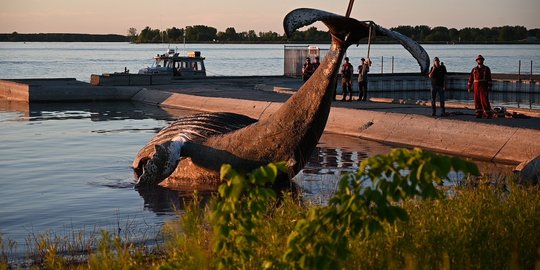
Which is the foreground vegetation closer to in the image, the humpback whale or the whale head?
the humpback whale

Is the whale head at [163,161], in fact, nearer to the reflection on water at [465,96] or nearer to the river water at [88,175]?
the river water at [88,175]

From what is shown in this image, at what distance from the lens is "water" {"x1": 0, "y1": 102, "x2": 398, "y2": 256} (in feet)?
47.7

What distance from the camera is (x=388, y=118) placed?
25.5 m

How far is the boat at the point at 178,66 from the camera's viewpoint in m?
50.8

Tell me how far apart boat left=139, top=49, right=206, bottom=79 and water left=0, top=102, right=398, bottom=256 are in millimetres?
18211

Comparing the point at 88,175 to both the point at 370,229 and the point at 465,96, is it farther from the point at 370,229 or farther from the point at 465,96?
the point at 465,96

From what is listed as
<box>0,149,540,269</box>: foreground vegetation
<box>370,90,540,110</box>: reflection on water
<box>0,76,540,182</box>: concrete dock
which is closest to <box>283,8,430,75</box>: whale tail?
<box>0,149,540,269</box>: foreground vegetation

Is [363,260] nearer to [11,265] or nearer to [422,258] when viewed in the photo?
[422,258]

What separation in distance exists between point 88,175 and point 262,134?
4.82m

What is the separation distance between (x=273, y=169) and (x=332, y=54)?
8099mm

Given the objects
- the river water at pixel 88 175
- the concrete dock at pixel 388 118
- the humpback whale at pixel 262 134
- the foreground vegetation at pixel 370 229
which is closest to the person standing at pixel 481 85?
the concrete dock at pixel 388 118

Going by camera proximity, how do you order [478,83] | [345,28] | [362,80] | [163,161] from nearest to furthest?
[345,28] < [163,161] < [478,83] < [362,80]

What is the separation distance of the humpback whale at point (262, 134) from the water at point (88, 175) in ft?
2.00

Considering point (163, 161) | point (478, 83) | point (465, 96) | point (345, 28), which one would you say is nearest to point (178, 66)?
point (465, 96)
